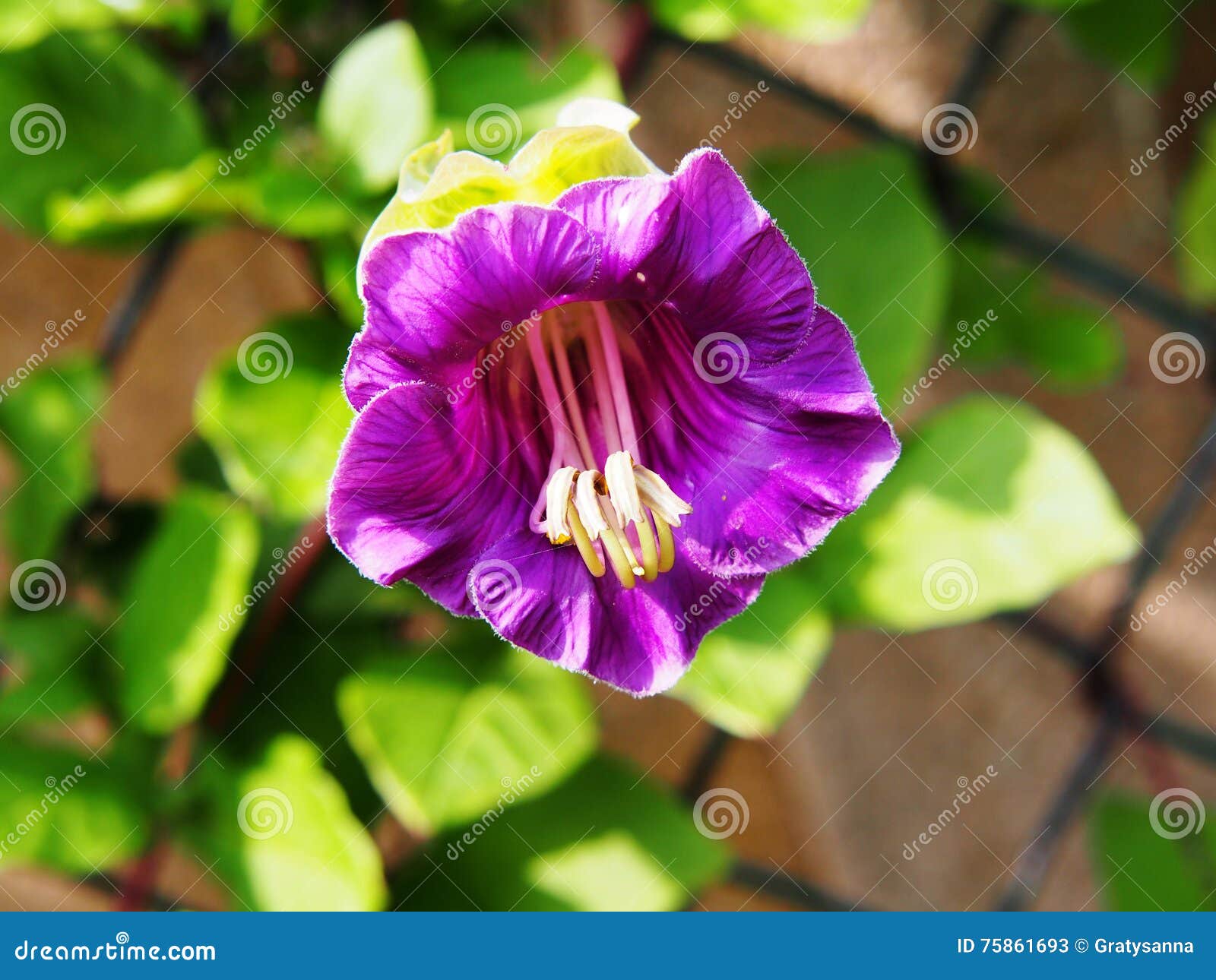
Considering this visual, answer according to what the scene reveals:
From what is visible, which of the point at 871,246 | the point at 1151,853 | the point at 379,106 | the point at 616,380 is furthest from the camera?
the point at 1151,853

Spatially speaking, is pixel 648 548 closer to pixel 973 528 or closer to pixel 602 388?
pixel 602 388

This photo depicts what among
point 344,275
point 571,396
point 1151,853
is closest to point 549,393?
point 571,396

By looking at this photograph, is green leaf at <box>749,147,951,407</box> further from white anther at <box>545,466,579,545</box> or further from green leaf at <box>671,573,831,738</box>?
white anther at <box>545,466,579,545</box>

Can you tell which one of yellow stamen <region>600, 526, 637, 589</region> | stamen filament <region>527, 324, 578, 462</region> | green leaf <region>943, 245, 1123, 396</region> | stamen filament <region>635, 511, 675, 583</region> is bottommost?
yellow stamen <region>600, 526, 637, 589</region>

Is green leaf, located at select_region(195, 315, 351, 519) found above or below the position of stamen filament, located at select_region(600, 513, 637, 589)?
below

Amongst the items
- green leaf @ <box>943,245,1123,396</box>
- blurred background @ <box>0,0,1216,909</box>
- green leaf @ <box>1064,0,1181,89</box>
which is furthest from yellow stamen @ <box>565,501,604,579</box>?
green leaf @ <box>1064,0,1181,89</box>

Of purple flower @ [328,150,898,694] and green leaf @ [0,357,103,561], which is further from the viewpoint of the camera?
green leaf @ [0,357,103,561]

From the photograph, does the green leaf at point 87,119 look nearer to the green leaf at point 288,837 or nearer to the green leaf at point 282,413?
the green leaf at point 282,413

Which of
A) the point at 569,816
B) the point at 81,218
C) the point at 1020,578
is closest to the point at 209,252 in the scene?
the point at 81,218
